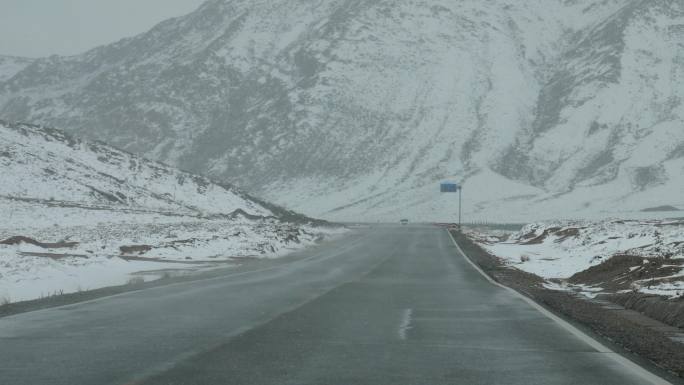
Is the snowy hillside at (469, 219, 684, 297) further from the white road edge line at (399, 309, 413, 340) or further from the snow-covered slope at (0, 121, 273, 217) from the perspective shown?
the snow-covered slope at (0, 121, 273, 217)

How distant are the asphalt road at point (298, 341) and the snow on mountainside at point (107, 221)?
484 cm

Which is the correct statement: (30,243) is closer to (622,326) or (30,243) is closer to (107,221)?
(622,326)

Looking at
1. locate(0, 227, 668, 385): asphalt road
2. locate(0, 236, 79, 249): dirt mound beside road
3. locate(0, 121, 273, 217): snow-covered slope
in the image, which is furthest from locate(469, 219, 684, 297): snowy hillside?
locate(0, 121, 273, 217): snow-covered slope

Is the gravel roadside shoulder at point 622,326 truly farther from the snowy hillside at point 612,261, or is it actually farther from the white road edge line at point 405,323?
the white road edge line at point 405,323

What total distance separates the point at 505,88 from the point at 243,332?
18376 centimetres

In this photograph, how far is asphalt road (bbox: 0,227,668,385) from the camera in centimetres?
759

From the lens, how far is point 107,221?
64438 mm

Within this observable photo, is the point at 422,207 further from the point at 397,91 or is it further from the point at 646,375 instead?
the point at 646,375

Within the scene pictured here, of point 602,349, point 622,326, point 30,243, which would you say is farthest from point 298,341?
point 30,243

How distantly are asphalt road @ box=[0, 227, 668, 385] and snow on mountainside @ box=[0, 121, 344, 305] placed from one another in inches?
191

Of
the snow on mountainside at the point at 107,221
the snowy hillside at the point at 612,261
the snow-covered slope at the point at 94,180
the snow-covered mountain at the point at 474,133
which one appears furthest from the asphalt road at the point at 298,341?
the snow-covered mountain at the point at 474,133

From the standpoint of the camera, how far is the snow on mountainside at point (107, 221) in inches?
900

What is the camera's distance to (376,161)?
176 metres

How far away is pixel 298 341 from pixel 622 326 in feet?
15.7
